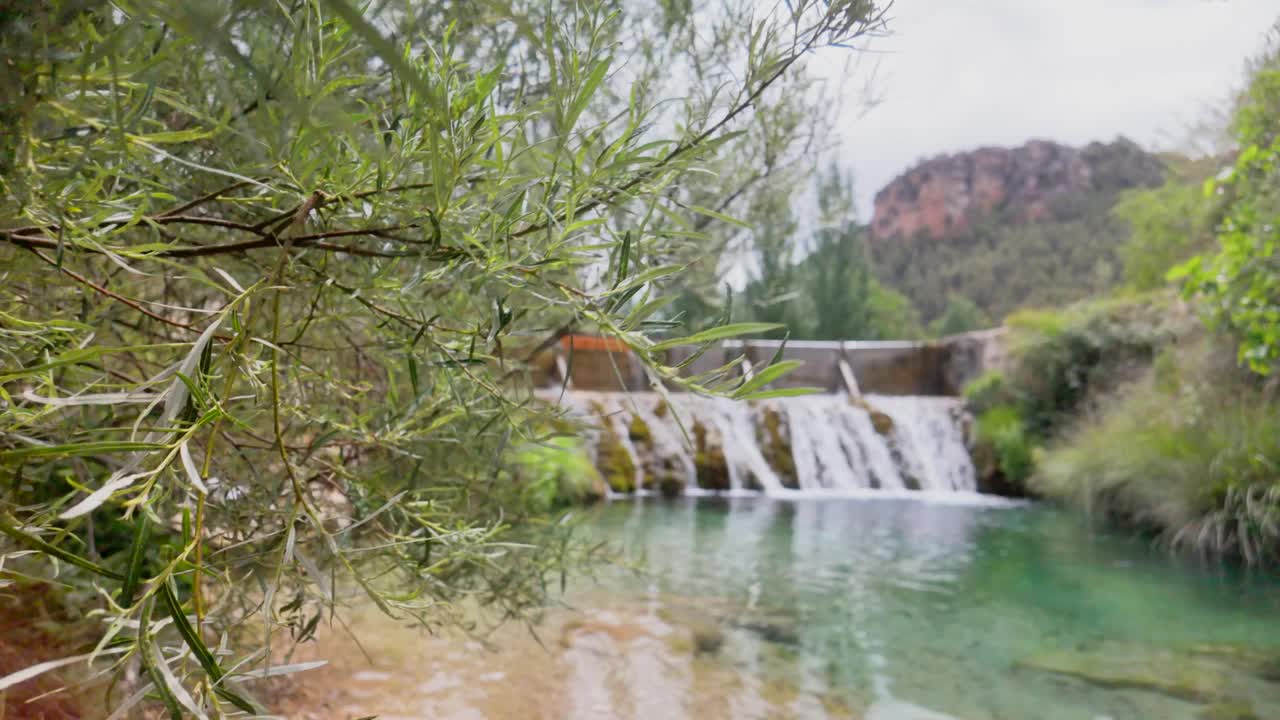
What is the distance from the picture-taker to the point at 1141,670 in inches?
169

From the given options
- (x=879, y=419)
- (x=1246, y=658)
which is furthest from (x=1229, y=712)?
(x=879, y=419)

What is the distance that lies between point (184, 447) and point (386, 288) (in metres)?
0.41

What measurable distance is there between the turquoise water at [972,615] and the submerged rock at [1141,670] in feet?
0.05

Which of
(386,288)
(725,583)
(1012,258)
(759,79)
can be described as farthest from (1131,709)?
(1012,258)

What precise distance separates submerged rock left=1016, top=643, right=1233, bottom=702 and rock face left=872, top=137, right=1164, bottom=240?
4816 centimetres

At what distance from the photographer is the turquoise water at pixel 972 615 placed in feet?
12.5

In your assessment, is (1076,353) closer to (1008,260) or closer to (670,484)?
(670,484)

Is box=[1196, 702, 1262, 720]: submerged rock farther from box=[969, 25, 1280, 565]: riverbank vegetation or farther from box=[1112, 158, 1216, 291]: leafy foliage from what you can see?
box=[1112, 158, 1216, 291]: leafy foliage

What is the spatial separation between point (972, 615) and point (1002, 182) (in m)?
54.3

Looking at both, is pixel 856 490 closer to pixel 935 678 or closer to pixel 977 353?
pixel 977 353

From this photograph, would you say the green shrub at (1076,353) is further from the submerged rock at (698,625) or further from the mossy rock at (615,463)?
the submerged rock at (698,625)

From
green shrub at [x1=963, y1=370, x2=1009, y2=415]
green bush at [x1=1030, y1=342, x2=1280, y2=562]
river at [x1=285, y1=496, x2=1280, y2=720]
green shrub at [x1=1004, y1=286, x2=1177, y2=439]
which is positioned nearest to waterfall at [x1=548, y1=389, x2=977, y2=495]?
green shrub at [x1=963, y1=370, x2=1009, y2=415]

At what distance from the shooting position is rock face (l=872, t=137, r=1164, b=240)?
4881cm

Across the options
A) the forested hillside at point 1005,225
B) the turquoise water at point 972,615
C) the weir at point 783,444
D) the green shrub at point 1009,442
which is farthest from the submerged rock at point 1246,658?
the forested hillside at point 1005,225
